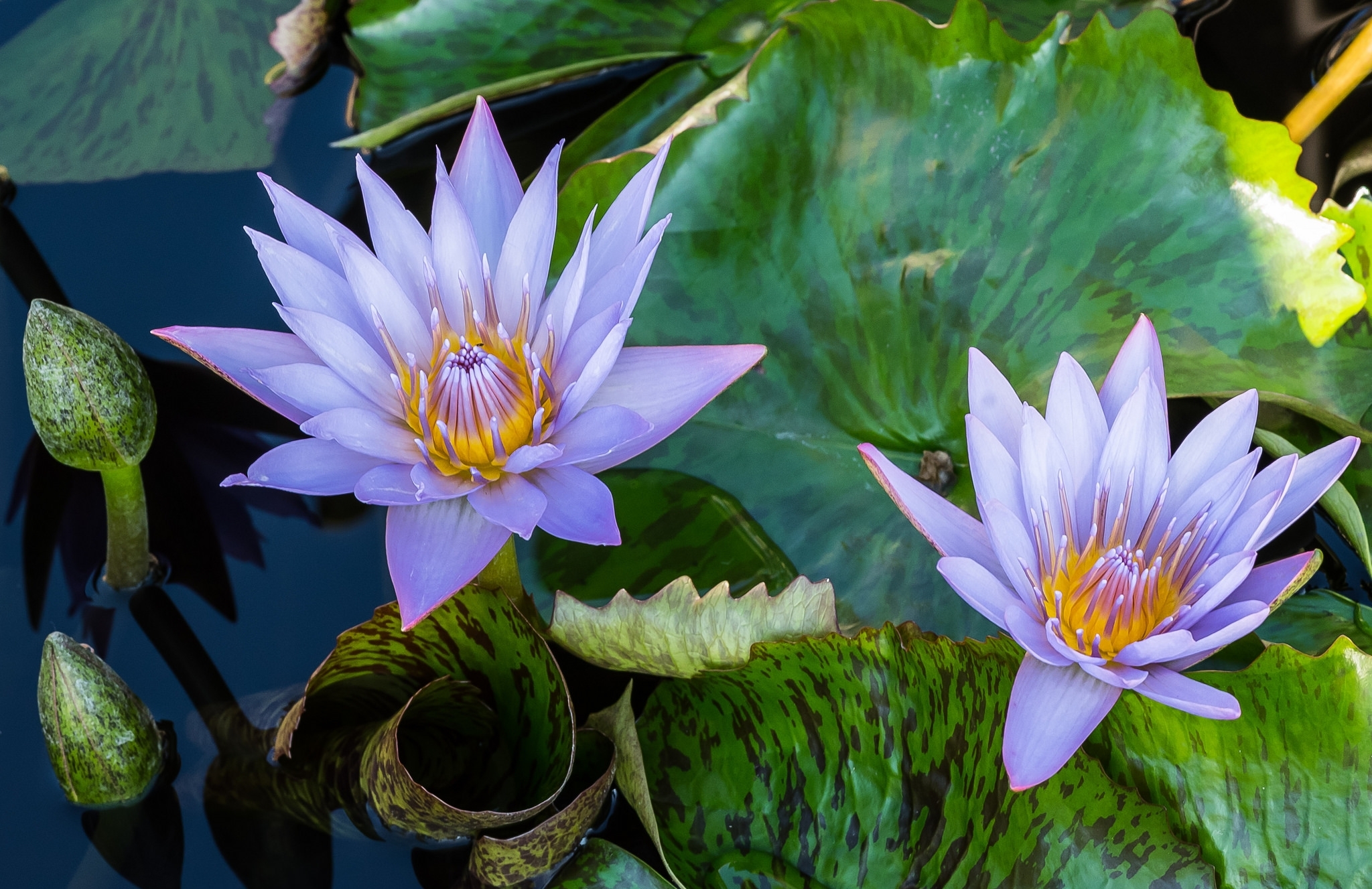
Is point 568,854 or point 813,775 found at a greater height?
point 813,775

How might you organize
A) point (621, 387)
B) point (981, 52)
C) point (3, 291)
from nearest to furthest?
point (621, 387) < point (981, 52) < point (3, 291)

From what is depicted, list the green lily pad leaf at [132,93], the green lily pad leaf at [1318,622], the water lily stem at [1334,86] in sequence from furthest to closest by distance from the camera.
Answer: the green lily pad leaf at [132,93]
the water lily stem at [1334,86]
the green lily pad leaf at [1318,622]

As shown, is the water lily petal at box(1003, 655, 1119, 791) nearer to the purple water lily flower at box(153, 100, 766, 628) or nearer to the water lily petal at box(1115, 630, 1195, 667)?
the water lily petal at box(1115, 630, 1195, 667)

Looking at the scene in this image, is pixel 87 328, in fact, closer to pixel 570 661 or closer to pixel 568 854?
pixel 570 661

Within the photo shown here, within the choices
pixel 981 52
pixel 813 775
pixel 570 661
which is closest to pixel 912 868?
pixel 813 775

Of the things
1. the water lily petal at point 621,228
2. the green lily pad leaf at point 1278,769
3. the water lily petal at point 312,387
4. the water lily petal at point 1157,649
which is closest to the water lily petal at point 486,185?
the water lily petal at point 621,228

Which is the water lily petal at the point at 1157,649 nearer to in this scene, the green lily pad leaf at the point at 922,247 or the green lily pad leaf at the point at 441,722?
the green lily pad leaf at the point at 922,247

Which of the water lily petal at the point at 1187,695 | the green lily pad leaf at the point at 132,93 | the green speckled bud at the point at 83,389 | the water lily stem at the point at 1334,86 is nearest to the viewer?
A: the water lily petal at the point at 1187,695
